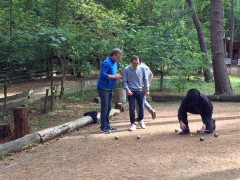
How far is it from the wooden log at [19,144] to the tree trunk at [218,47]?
10.0 metres

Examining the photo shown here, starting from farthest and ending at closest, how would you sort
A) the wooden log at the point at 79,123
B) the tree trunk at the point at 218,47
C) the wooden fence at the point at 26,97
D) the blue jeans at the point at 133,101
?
the tree trunk at the point at 218,47, the wooden fence at the point at 26,97, the wooden log at the point at 79,123, the blue jeans at the point at 133,101

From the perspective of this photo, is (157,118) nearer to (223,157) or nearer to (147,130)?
(147,130)

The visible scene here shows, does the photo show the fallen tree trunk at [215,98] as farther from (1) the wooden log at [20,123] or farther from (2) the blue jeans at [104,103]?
(1) the wooden log at [20,123]

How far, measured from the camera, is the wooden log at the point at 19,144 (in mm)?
6641

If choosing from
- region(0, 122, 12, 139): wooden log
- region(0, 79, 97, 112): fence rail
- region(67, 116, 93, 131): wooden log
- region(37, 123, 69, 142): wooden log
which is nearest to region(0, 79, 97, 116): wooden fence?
region(0, 79, 97, 112): fence rail

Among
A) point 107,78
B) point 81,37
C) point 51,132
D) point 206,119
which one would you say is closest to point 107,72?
point 107,78

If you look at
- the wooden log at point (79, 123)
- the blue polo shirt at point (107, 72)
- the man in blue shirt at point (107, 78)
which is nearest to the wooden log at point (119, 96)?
the wooden log at point (79, 123)

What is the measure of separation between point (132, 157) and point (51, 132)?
2351mm

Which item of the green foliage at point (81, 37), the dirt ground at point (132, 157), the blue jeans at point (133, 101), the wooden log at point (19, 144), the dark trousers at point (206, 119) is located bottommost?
the dirt ground at point (132, 157)

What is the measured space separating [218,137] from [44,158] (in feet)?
11.2

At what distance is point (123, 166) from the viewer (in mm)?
5645

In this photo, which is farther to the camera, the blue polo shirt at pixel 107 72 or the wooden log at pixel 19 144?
the blue polo shirt at pixel 107 72

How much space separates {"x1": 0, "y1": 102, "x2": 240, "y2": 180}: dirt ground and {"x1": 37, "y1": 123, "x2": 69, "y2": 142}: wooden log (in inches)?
5.3

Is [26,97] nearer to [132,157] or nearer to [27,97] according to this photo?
[27,97]
